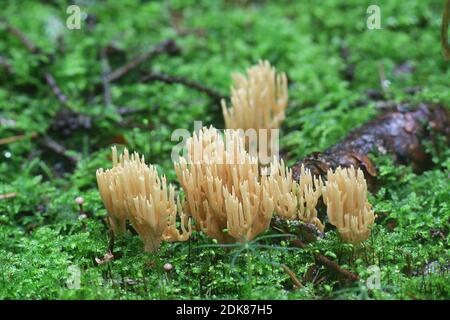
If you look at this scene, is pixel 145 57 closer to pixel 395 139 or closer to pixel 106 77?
pixel 106 77

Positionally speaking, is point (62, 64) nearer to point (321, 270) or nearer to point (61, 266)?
point (61, 266)

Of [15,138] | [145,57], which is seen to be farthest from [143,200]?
[145,57]

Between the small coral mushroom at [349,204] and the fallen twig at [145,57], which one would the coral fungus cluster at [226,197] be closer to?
the small coral mushroom at [349,204]

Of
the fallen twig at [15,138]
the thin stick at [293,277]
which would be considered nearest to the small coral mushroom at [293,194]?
the thin stick at [293,277]

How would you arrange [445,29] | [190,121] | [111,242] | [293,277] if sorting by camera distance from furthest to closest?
[190,121] → [445,29] → [111,242] → [293,277]

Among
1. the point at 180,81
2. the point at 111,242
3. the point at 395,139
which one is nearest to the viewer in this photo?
the point at 111,242

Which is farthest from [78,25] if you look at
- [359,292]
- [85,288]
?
[359,292]
